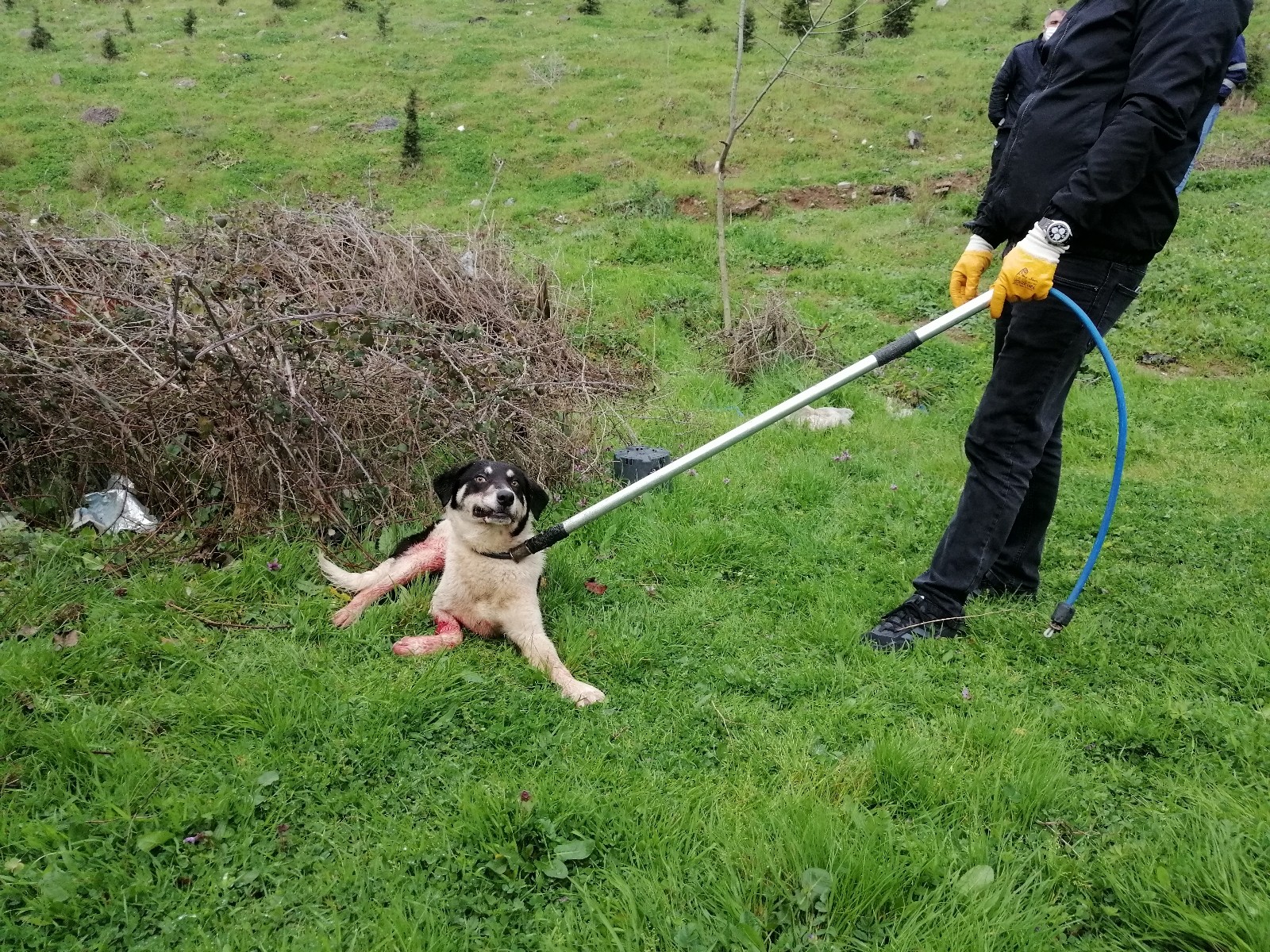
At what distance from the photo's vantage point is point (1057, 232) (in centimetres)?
268

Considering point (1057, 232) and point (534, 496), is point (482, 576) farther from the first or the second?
point (1057, 232)

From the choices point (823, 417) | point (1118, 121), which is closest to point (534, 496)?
point (1118, 121)

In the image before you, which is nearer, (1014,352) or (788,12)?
(1014,352)

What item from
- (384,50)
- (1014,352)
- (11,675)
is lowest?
(11,675)

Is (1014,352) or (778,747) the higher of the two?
(1014,352)

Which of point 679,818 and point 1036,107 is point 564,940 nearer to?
point 679,818

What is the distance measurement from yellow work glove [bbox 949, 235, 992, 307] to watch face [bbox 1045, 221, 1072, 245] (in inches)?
21.7

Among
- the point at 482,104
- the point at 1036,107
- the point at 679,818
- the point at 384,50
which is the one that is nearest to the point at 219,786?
the point at 679,818

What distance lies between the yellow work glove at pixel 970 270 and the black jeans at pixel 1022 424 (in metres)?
0.18

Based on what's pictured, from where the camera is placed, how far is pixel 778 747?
2.59 m

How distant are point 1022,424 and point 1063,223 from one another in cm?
79

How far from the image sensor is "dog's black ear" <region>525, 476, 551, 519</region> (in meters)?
3.56

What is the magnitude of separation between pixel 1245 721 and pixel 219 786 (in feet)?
10.8

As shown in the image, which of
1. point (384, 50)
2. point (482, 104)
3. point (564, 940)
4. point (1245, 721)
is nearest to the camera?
point (564, 940)
